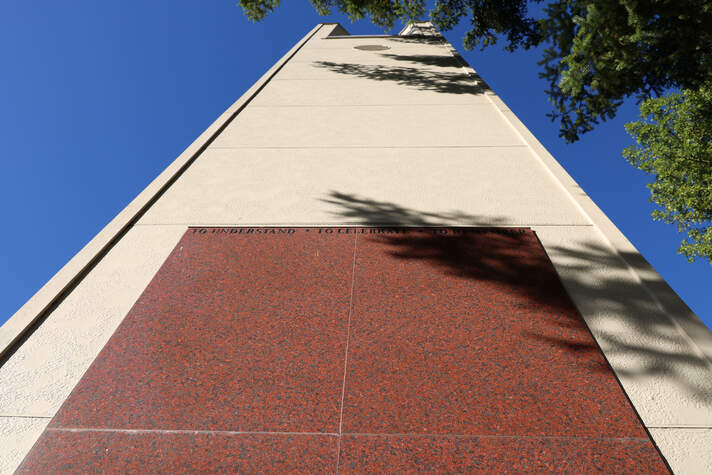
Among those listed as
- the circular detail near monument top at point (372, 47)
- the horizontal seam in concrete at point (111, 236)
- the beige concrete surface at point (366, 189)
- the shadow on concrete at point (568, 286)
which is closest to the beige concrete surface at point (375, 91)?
the horizontal seam in concrete at point (111, 236)

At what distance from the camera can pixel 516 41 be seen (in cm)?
1364

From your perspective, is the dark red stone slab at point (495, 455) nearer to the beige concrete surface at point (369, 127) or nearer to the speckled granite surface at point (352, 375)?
the speckled granite surface at point (352, 375)

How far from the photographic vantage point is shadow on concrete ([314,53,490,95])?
898 centimetres

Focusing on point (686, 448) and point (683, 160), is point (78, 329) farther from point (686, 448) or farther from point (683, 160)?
point (683, 160)

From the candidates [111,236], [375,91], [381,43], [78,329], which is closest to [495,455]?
[78,329]

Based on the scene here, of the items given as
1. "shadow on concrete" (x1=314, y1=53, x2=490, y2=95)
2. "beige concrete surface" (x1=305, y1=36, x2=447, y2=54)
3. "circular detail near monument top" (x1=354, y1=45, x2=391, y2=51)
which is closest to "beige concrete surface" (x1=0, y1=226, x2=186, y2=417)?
"shadow on concrete" (x1=314, y1=53, x2=490, y2=95)

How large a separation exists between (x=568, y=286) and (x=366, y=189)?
90.2 inches

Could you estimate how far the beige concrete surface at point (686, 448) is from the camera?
89.9 inches

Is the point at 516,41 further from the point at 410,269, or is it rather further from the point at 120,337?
the point at 120,337

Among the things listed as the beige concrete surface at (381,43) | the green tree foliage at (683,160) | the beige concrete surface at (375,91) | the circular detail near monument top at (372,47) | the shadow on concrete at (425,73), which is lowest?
the green tree foliage at (683,160)

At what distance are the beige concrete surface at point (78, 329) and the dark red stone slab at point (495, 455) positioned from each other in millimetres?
1900

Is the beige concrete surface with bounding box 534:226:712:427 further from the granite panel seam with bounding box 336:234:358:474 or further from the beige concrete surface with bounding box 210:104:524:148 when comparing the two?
the beige concrete surface with bounding box 210:104:524:148

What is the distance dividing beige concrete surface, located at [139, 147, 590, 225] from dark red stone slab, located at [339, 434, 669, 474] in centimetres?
226

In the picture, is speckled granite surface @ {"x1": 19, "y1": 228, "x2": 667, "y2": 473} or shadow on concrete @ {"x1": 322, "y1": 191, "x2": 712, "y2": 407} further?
shadow on concrete @ {"x1": 322, "y1": 191, "x2": 712, "y2": 407}
